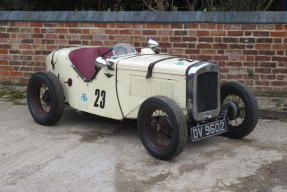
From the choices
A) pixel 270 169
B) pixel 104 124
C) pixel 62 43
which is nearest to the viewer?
pixel 270 169

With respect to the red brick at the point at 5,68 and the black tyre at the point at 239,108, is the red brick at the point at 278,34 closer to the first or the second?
the black tyre at the point at 239,108

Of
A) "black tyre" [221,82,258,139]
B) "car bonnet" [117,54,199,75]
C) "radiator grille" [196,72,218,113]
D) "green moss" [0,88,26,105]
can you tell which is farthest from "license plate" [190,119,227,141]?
"green moss" [0,88,26,105]

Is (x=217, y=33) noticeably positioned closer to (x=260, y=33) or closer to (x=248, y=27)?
(x=248, y=27)

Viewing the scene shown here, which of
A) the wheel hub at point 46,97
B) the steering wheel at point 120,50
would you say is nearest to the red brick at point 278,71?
the steering wheel at point 120,50

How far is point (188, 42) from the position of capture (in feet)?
26.9

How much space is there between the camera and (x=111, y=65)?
641 centimetres

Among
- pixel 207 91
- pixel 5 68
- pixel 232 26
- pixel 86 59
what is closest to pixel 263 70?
pixel 232 26

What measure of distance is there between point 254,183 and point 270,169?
1.49ft

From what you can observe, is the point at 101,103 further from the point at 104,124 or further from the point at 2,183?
the point at 2,183

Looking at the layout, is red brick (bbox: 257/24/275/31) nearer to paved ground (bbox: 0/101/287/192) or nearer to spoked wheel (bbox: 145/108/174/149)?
paved ground (bbox: 0/101/287/192)

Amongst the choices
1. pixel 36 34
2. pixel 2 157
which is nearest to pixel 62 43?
pixel 36 34

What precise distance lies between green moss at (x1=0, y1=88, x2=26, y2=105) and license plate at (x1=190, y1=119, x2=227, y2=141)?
12.1 feet

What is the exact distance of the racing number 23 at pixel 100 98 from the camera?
6570 mm

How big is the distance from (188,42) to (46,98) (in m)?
2.47
